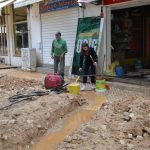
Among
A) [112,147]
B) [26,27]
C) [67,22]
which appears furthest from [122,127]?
[26,27]

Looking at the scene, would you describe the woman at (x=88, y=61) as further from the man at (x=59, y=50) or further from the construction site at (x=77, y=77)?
the man at (x=59, y=50)

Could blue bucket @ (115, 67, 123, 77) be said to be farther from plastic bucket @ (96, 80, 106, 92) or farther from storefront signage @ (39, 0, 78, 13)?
storefront signage @ (39, 0, 78, 13)

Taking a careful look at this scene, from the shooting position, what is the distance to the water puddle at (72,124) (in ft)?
18.9

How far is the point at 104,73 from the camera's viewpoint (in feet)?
37.7

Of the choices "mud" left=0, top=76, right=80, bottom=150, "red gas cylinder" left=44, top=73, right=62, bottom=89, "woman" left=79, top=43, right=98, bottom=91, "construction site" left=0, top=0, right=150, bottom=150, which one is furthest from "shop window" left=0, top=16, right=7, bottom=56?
"mud" left=0, top=76, right=80, bottom=150

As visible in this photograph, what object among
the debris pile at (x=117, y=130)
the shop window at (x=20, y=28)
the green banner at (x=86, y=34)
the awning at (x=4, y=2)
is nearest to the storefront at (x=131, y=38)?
the green banner at (x=86, y=34)

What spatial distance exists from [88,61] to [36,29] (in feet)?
18.9

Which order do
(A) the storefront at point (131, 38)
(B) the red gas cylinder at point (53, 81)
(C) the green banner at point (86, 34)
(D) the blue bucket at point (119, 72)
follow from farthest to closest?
(A) the storefront at point (131, 38) < (C) the green banner at point (86, 34) < (D) the blue bucket at point (119, 72) < (B) the red gas cylinder at point (53, 81)

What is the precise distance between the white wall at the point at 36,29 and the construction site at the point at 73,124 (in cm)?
749

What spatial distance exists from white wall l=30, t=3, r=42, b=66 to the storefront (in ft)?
13.6

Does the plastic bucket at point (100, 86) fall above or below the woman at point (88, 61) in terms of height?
below

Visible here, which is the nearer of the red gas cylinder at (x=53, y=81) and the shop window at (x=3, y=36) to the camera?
the red gas cylinder at (x=53, y=81)

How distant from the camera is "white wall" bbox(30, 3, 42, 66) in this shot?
15593mm

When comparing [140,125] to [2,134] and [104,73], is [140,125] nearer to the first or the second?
[2,134]
